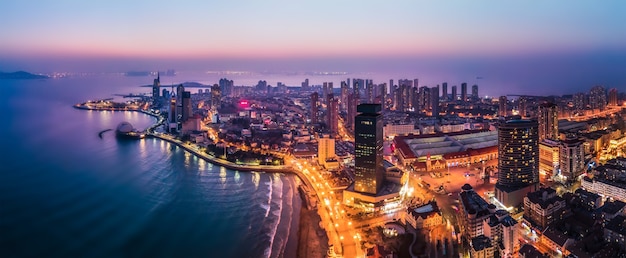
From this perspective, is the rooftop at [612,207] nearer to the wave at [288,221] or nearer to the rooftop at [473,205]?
the rooftop at [473,205]

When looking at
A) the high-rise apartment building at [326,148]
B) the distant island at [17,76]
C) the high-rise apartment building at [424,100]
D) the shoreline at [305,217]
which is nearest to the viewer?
the shoreline at [305,217]

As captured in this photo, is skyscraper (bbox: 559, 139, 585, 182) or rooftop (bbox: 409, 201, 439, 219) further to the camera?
skyscraper (bbox: 559, 139, 585, 182)

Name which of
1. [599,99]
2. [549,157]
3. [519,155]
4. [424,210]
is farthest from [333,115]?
[599,99]

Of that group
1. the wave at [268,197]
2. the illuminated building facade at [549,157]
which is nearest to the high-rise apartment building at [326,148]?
the wave at [268,197]

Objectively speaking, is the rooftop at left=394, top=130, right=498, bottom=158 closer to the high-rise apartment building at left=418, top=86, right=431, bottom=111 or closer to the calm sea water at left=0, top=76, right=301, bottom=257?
the calm sea water at left=0, top=76, right=301, bottom=257

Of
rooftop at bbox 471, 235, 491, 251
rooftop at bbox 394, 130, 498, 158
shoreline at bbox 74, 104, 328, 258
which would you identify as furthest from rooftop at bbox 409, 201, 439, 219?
rooftop at bbox 394, 130, 498, 158

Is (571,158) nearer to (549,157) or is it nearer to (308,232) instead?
(549,157)
